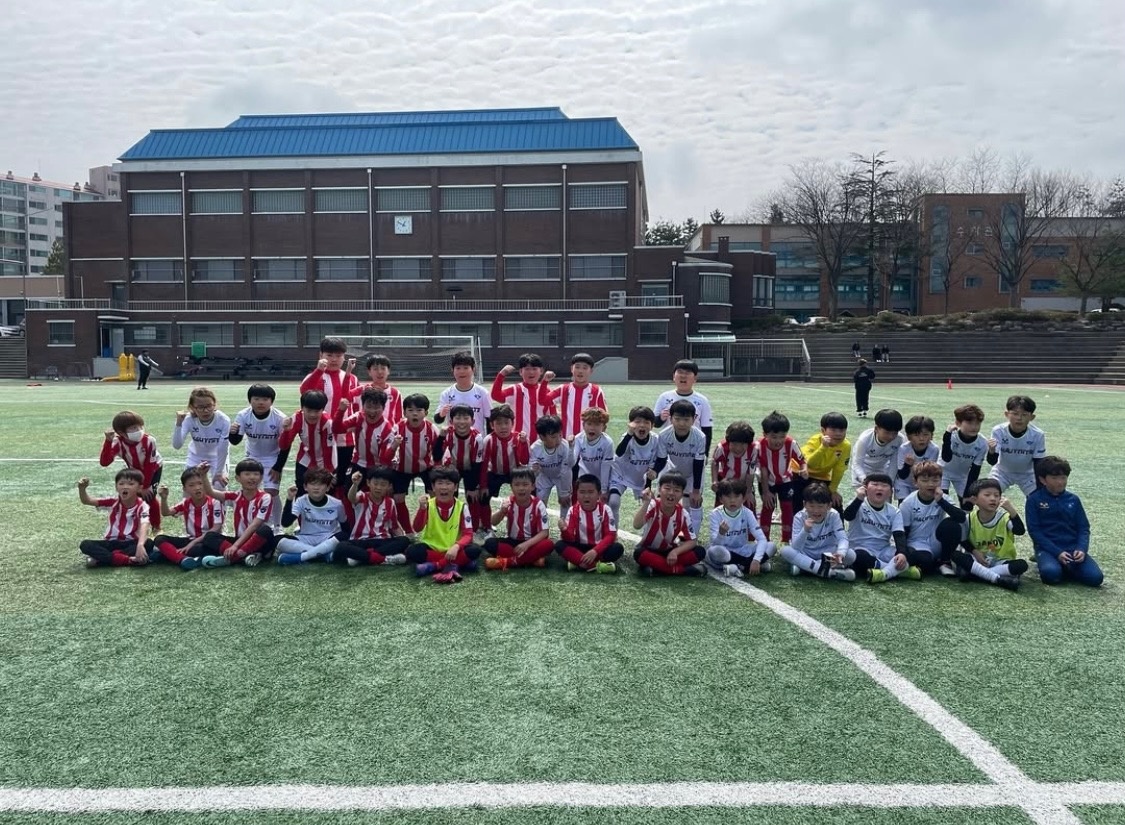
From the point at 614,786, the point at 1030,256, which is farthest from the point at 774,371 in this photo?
the point at 614,786

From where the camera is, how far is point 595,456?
319 inches

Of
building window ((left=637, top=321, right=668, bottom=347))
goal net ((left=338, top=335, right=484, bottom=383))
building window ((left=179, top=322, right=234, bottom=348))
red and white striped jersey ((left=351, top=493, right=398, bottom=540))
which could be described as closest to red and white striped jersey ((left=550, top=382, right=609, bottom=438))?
red and white striped jersey ((left=351, top=493, right=398, bottom=540))

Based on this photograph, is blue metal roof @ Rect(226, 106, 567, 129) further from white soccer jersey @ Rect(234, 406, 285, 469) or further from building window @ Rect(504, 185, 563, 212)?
white soccer jersey @ Rect(234, 406, 285, 469)

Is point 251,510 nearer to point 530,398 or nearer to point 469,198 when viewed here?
point 530,398

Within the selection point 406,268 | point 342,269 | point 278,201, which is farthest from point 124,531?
point 278,201

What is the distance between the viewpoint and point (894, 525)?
6.88m

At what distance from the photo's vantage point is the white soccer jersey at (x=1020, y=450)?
8.19 metres

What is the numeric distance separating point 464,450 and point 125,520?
3.07 metres

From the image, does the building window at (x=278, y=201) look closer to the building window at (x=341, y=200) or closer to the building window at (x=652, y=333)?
the building window at (x=341, y=200)

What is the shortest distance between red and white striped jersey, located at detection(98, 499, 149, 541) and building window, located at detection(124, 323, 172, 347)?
175 ft

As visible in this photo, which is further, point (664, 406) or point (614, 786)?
point (664, 406)

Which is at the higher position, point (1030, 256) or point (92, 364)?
point (1030, 256)

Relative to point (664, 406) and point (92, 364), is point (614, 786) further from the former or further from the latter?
point (92, 364)

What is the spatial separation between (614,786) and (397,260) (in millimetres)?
55249
